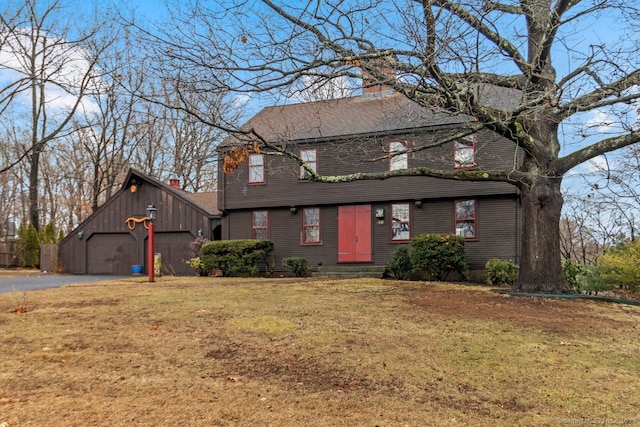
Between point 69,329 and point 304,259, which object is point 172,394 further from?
point 304,259

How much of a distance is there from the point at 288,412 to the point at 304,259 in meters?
14.4

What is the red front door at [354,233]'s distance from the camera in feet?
58.2

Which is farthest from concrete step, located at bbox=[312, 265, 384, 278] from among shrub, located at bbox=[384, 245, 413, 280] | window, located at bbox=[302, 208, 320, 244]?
window, located at bbox=[302, 208, 320, 244]

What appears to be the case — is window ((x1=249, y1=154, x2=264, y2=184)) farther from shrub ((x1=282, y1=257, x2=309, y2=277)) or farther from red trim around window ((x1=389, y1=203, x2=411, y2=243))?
red trim around window ((x1=389, y1=203, x2=411, y2=243))

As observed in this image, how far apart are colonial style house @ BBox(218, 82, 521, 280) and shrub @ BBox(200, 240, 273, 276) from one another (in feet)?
4.63

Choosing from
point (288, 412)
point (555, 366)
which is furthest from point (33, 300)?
point (555, 366)

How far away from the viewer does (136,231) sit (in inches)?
840

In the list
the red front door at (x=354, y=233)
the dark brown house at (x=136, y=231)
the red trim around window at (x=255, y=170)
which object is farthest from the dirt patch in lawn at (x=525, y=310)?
the dark brown house at (x=136, y=231)

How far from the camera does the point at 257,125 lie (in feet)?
65.7

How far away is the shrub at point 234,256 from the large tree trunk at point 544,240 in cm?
1001

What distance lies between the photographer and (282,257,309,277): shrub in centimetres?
1755

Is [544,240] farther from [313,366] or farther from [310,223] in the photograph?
[310,223]

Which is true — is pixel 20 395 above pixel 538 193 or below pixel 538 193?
below

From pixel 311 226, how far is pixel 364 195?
2544 millimetres
